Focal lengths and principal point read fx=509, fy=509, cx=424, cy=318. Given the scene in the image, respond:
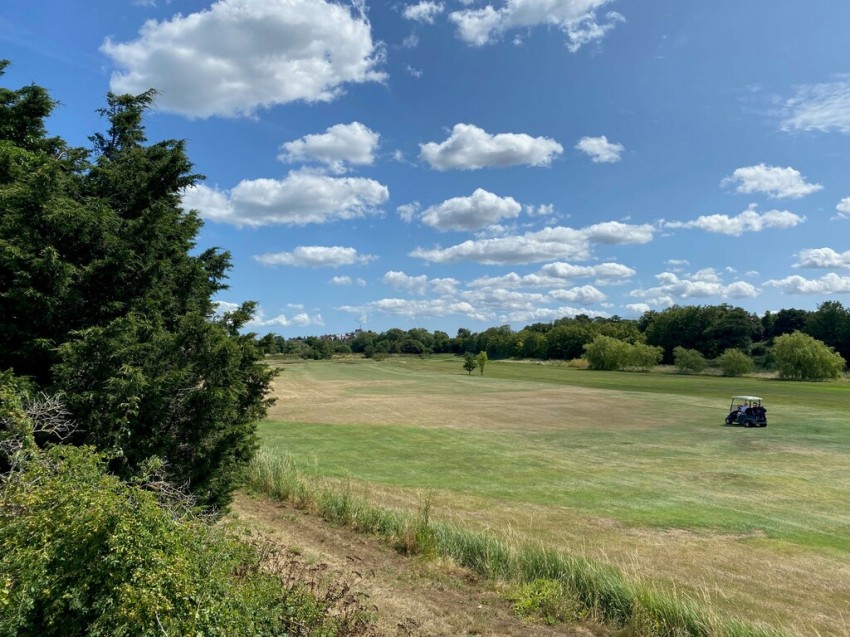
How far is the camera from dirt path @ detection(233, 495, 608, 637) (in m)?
7.25

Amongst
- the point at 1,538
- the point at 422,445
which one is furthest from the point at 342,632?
the point at 422,445

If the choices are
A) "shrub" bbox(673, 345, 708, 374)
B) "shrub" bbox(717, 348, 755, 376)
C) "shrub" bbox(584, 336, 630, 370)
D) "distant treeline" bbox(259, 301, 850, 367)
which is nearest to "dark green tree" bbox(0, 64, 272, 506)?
"distant treeline" bbox(259, 301, 850, 367)

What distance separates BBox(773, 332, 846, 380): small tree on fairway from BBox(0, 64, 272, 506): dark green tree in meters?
109

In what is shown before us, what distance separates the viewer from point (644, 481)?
70.8 feet

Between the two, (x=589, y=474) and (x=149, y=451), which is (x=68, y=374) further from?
(x=589, y=474)

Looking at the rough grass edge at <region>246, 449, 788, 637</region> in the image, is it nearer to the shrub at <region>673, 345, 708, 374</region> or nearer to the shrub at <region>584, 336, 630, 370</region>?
the shrub at <region>673, 345, 708, 374</region>

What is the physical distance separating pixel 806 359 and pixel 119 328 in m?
112

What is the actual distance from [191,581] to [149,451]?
472 centimetres

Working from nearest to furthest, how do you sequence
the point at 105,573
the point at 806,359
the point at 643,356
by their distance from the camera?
1. the point at 105,573
2. the point at 806,359
3. the point at 643,356

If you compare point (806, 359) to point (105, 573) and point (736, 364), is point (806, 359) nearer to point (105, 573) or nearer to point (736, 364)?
point (736, 364)

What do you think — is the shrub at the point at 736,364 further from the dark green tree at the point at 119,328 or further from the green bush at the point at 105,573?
the green bush at the point at 105,573

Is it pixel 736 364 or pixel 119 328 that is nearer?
pixel 119 328

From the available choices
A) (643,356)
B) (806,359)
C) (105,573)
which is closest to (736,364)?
(806,359)

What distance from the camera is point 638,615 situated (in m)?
7.25
